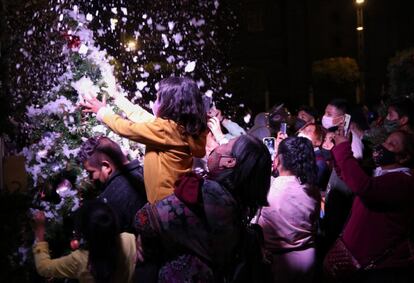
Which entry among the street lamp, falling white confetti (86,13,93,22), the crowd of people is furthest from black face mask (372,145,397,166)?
the street lamp

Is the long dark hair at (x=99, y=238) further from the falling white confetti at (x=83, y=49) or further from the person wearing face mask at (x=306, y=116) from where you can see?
the person wearing face mask at (x=306, y=116)

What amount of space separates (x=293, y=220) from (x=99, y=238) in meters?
1.65

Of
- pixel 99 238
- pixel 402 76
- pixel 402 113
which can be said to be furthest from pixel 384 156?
pixel 402 76

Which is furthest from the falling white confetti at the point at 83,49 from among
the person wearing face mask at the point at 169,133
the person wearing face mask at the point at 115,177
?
the person wearing face mask at the point at 169,133

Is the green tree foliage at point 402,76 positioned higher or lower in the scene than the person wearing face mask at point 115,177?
higher

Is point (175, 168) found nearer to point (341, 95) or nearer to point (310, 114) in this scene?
point (310, 114)

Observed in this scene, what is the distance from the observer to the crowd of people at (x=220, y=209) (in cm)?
315

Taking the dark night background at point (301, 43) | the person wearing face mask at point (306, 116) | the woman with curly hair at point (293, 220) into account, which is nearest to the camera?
the woman with curly hair at point (293, 220)

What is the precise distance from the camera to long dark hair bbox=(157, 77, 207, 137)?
3615mm

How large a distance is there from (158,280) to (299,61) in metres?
35.1

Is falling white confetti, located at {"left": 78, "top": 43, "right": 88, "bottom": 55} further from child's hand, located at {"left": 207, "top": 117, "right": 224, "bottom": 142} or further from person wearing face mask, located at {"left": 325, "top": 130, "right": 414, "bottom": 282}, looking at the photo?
person wearing face mask, located at {"left": 325, "top": 130, "right": 414, "bottom": 282}

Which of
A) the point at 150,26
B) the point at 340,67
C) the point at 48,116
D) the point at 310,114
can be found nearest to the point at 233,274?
the point at 48,116

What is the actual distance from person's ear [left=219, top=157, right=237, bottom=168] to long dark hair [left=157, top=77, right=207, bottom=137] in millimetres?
391

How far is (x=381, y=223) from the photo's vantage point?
414 cm
